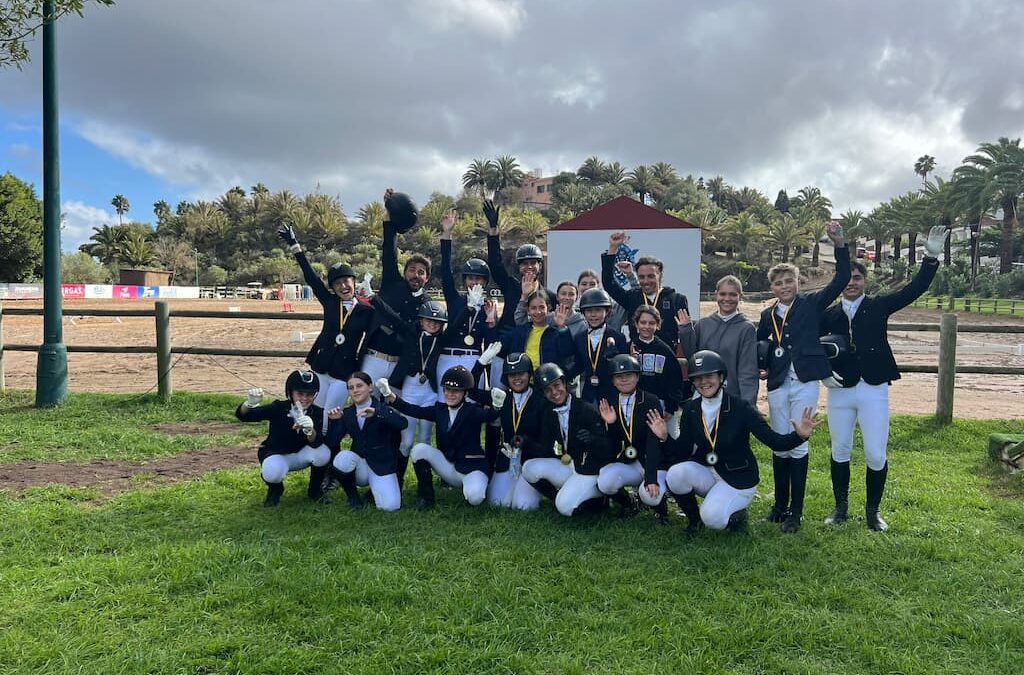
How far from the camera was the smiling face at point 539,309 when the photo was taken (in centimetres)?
558

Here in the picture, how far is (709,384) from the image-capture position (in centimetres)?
473

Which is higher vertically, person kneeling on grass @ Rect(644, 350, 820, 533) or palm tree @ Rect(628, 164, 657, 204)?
palm tree @ Rect(628, 164, 657, 204)

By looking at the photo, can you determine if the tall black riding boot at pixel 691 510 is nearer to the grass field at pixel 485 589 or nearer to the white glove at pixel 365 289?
the grass field at pixel 485 589

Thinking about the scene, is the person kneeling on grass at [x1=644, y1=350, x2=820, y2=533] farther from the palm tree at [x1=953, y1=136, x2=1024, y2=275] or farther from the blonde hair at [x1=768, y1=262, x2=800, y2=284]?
the palm tree at [x1=953, y1=136, x2=1024, y2=275]

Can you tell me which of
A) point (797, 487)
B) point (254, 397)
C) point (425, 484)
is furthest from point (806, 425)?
point (254, 397)

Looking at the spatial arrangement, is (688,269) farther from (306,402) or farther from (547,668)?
(547,668)

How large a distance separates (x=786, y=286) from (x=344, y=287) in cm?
365

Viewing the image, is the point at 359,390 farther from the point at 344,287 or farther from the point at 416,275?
→ the point at 416,275

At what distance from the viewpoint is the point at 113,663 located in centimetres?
305

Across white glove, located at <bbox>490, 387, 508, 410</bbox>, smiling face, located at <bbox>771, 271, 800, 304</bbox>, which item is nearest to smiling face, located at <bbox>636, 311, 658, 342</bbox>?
smiling face, located at <bbox>771, 271, 800, 304</bbox>

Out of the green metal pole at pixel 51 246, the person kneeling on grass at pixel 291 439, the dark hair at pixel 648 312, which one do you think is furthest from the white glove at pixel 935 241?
the green metal pole at pixel 51 246

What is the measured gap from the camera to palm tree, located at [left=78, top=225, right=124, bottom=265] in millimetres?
65875

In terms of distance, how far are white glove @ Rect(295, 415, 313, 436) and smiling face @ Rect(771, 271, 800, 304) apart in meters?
3.68

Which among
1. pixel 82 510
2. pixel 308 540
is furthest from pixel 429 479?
pixel 82 510
